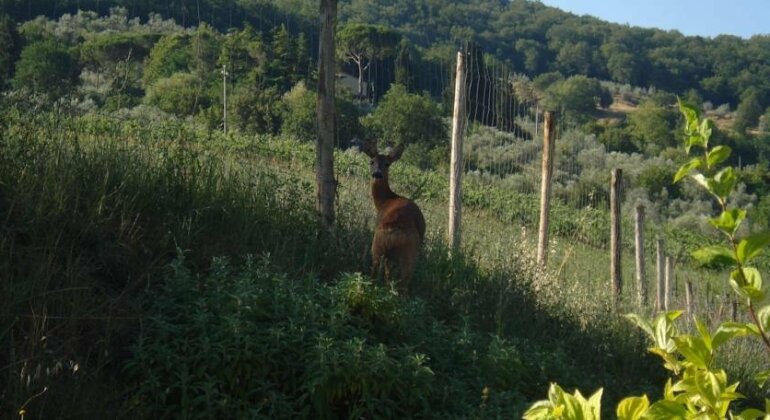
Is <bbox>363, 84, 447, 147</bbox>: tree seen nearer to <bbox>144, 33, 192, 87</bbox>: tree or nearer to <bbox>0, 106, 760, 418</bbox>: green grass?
<bbox>144, 33, 192, 87</bbox>: tree

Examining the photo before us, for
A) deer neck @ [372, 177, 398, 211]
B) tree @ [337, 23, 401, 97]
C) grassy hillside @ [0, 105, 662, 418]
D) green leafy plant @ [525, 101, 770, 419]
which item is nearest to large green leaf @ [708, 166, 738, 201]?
green leafy plant @ [525, 101, 770, 419]

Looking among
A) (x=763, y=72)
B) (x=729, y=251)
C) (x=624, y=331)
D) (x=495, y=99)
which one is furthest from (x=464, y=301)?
(x=763, y=72)

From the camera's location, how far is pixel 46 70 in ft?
33.2

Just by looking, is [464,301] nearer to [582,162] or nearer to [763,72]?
[582,162]

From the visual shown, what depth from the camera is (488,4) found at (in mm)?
105812

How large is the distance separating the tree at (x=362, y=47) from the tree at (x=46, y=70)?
797 cm

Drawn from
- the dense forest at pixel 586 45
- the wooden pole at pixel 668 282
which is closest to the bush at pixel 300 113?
the wooden pole at pixel 668 282

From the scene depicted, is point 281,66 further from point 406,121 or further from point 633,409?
point 633,409

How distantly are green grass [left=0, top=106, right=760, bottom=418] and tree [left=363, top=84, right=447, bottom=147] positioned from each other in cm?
953

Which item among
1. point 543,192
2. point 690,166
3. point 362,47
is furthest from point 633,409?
point 362,47

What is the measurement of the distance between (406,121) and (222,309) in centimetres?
1401

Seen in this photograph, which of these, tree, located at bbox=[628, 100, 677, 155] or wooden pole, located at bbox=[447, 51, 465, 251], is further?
tree, located at bbox=[628, 100, 677, 155]

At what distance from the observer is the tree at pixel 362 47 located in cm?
2174

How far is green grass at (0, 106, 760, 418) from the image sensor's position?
592cm
